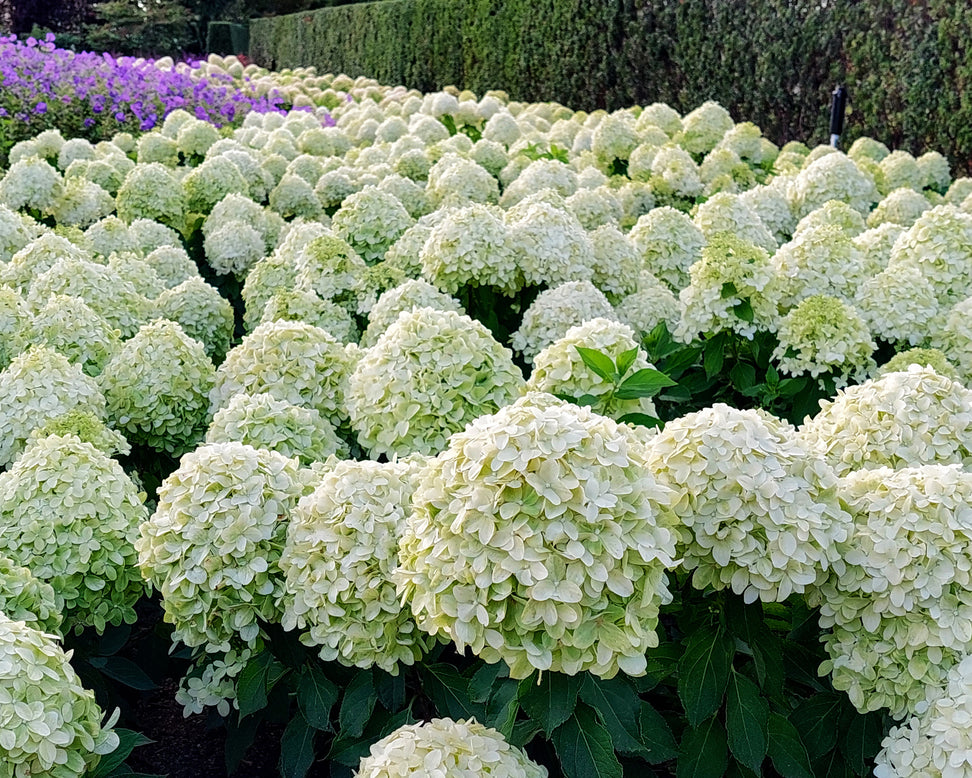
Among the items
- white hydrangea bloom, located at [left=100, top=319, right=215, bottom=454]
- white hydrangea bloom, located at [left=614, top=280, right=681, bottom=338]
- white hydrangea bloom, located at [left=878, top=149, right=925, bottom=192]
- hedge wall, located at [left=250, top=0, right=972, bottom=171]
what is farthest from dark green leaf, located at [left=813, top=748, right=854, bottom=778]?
hedge wall, located at [left=250, top=0, right=972, bottom=171]

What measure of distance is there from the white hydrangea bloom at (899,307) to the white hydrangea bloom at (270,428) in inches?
62.9

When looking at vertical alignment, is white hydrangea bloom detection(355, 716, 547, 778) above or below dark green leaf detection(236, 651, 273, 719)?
above

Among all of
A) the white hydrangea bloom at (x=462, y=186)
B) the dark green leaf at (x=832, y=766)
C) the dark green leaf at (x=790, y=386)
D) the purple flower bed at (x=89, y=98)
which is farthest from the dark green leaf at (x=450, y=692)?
the purple flower bed at (x=89, y=98)

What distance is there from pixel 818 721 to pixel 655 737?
0.95 feet

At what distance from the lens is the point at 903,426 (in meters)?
1.74

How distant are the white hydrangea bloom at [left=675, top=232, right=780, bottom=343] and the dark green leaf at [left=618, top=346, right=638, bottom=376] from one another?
61 cm

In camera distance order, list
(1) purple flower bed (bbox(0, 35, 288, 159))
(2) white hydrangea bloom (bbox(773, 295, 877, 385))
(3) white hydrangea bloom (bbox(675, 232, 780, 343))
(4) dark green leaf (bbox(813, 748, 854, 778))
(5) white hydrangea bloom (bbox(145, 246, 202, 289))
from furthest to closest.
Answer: (1) purple flower bed (bbox(0, 35, 288, 159))
(5) white hydrangea bloom (bbox(145, 246, 202, 289))
(3) white hydrangea bloom (bbox(675, 232, 780, 343))
(2) white hydrangea bloom (bbox(773, 295, 877, 385))
(4) dark green leaf (bbox(813, 748, 854, 778))

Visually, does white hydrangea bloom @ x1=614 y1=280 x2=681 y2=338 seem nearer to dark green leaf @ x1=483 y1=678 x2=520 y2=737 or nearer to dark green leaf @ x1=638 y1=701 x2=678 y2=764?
dark green leaf @ x1=638 y1=701 x2=678 y2=764

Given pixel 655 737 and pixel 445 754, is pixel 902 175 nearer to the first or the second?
pixel 655 737

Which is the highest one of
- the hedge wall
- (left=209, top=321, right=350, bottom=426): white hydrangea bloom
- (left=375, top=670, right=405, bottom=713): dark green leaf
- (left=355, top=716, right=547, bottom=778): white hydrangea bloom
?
the hedge wall

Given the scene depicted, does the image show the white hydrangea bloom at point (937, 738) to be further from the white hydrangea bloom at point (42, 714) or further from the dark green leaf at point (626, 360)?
the white hydrangea bloom at point (42, 714)

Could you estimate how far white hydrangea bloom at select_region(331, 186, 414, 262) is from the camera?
3.49 meters

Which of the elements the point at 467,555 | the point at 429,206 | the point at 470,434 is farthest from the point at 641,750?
the point at 429,206

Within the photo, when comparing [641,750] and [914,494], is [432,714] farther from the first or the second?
[914,494]
